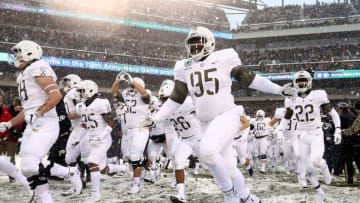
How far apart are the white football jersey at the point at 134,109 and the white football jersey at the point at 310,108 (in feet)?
9.70

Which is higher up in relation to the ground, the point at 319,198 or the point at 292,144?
the point at 292,144

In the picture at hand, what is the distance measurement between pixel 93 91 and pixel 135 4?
32.6 m

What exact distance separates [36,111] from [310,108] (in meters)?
4.43

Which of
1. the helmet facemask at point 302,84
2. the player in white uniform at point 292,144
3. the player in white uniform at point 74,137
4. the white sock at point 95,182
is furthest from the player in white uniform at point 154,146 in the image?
the helmet facemask at point 302,84

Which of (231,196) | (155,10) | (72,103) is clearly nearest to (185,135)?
(72,103)

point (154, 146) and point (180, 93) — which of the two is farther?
point (154, 146)

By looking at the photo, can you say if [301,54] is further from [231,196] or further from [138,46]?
[231,196]

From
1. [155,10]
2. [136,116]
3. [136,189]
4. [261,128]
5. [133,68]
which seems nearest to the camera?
[136,189]

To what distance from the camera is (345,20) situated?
39688 millimetres

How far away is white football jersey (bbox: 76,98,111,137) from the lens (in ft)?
27.0

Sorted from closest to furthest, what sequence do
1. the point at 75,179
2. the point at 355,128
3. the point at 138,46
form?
the point at 75,179 → the point at 355,128 → the point at 138,46

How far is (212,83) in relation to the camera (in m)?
5.52

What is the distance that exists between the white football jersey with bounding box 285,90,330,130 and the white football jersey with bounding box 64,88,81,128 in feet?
12.3

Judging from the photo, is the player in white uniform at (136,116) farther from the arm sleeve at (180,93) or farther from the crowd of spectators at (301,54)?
the crowd of spectators at (301,54)
